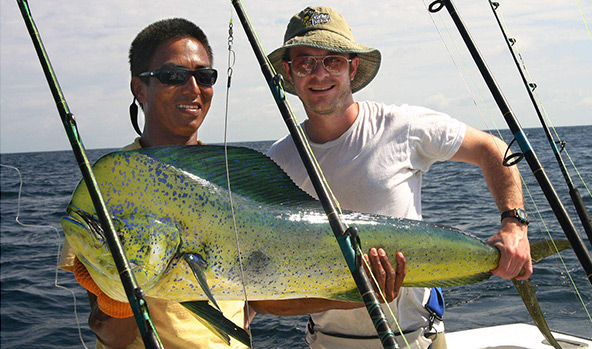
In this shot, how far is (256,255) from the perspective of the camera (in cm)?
185

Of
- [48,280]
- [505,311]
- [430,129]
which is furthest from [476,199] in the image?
[430,129]

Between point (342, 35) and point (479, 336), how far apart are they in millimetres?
2806

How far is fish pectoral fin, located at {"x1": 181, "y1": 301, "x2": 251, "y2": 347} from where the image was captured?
1.85 m

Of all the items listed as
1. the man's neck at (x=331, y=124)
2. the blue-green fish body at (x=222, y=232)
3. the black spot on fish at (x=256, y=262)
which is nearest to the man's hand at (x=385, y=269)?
the blue-green fish body at (x=222, y=232)

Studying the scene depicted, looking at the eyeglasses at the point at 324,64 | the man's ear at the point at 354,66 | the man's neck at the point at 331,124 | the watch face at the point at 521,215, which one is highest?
the man's ear at the point at 354,66

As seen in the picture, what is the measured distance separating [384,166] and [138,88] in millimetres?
1304

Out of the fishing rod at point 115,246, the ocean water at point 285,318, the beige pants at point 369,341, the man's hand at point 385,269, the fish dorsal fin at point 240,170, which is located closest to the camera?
the fishing rod at point 115,246

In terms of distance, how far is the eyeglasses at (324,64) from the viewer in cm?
281

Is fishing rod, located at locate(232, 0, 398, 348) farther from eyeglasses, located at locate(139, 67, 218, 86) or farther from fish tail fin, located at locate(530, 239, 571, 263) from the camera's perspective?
fish tail fin, located at locate(530, 239, 571, 263)

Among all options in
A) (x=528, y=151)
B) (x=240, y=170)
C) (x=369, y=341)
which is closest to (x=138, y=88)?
(x=240, y=170)

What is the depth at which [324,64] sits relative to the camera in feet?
9.24

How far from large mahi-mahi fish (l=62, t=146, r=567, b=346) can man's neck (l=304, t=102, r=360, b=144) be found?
908 mm

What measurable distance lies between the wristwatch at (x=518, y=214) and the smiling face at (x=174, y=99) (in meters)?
1.54

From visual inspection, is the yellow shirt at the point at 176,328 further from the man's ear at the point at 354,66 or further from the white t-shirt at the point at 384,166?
the man's ear at the point at 354,66
